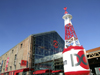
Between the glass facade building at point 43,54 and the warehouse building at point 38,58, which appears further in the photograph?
the glass facade building at point 43,54

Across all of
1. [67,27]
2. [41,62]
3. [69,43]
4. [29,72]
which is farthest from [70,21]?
[29,72]

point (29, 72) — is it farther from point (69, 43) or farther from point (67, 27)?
point (67, 27)

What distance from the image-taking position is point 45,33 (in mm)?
39219

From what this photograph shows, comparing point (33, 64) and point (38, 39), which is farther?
point (38, 39)

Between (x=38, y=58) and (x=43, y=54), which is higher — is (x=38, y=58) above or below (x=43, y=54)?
below

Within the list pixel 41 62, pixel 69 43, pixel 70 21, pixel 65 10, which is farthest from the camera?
pixel 41 62

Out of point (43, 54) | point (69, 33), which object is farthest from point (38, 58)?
point (69, 33)

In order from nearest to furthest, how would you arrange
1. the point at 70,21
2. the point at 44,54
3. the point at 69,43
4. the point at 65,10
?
the point at 69,43 → the point at 70,21 → the point at 65,10 → the point at 44,54

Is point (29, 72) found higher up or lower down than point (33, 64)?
lower down

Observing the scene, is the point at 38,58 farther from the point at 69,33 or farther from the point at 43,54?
the point at 69,33

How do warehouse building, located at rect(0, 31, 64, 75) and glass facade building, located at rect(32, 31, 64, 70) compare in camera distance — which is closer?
warehouse building, located at rect(0, 31, 64, 75)

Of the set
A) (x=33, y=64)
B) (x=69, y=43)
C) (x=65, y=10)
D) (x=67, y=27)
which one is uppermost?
(x=65, y=10)

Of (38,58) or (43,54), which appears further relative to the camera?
(43,54)

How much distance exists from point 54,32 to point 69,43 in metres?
21.3
